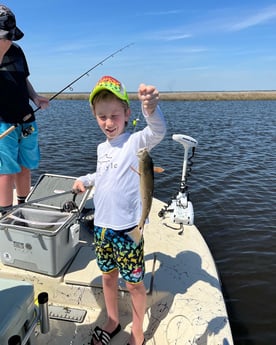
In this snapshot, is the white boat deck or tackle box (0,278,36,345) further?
the white boat deck

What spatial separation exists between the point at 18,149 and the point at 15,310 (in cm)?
189

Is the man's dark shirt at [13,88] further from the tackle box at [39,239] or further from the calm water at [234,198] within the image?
the calm water at [234,198]

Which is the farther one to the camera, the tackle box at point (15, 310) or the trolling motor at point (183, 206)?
the trolling motor at point (183, 206)

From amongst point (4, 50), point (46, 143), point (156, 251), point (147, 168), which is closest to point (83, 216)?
point (156, 251)

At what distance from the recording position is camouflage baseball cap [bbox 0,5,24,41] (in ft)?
9.64

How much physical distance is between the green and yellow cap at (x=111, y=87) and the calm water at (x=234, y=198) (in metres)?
3.48

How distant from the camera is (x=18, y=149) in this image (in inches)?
133

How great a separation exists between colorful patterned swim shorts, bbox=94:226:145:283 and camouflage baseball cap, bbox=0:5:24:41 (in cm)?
208

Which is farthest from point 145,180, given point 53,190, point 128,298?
point 53,190

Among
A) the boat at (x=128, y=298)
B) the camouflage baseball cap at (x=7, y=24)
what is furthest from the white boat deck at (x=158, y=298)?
the camouflage baseball cap at (x=7, y=24)

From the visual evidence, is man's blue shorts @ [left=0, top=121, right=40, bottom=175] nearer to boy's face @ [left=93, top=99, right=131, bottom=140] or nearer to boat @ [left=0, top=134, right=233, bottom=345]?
boat @ [left=0, top=134, right=233, bottom=345]

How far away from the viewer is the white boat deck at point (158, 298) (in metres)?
2.69

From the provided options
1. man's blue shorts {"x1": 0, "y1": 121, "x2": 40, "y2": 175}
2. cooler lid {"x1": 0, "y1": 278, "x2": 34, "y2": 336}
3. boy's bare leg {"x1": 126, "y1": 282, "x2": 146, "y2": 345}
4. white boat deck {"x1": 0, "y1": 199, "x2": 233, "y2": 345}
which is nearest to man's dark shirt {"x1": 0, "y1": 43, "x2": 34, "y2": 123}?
man's blue shorts {"x1": 0, "y1": 121, "x2": 40, "y2": 175}

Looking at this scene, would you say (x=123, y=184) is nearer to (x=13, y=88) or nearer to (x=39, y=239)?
(x=39, y=239)
